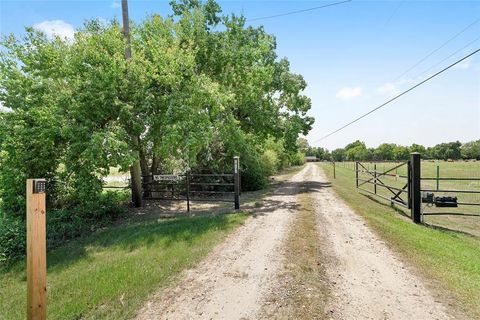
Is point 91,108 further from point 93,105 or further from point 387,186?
point 387,186

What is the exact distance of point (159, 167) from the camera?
17.6 metres

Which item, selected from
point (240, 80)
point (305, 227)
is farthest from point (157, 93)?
point (305, 227)

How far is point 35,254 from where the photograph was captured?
3451 mm

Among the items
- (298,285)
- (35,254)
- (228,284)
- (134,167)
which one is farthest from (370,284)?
(134,167)

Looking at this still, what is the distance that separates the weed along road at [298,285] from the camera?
4.29 m

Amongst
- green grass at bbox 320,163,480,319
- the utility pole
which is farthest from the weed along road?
the utility pole

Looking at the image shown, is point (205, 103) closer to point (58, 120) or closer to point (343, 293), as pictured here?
point (58, 120)

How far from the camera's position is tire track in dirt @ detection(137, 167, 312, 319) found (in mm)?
4418

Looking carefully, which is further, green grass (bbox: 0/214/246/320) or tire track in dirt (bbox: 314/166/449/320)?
green grass (bbox: 0/214/246/320)

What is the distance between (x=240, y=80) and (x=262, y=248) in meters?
11.9

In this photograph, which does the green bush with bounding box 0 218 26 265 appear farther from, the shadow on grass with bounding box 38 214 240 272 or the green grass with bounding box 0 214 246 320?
the shadow on grass with bounding box 38 214 240 272

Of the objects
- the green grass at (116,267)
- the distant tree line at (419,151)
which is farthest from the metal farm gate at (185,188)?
the distant tree line at (419,151)

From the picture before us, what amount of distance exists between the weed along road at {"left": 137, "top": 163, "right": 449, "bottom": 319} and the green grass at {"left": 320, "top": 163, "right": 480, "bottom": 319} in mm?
310

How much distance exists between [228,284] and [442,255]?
15.6ft
